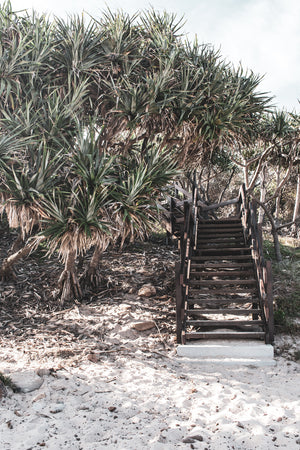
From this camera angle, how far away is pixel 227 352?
5.71 meters

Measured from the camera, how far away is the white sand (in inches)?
138

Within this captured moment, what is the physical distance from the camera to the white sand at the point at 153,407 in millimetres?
3504

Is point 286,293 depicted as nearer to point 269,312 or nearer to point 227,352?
point 269,312

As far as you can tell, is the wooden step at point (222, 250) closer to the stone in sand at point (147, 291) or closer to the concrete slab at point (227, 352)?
the stone in sand at point (147, 291)

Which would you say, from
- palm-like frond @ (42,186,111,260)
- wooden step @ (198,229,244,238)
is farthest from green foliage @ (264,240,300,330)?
palm-like frond @ (42,186,111,260)

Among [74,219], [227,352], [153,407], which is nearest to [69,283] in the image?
[74,219]

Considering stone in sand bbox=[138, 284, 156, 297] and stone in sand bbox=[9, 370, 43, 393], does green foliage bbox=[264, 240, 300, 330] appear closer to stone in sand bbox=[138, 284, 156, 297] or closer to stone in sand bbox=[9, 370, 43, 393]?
stone in sand bbox=[138, 284, 156, 297]

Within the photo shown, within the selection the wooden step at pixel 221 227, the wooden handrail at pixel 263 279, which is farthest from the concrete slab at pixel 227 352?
the wooden step at pixel 221 227

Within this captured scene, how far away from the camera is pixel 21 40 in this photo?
6.61 metres

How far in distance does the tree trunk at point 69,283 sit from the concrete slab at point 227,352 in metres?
2.86

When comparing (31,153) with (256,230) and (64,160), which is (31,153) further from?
(256,230)

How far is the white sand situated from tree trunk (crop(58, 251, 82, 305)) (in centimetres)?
225

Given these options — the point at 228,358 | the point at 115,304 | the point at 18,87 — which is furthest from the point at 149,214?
the point at 18,87

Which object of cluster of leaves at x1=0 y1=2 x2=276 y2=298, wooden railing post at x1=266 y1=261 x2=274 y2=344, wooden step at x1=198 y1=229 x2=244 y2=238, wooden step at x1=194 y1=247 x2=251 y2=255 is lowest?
wooden railing post at x1=266 y1=261 x2=274 y2=344
